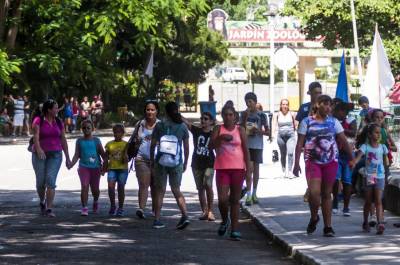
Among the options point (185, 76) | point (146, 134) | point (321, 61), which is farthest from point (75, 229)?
point (321, 61)

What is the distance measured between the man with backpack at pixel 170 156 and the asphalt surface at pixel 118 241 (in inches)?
13.9

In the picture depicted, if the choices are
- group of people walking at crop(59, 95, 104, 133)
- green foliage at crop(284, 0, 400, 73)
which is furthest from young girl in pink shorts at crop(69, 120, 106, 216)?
group of people walking at crop(59, 95, 104, 133)

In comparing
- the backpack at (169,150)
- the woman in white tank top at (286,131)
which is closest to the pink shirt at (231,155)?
the backpack at (169,150)

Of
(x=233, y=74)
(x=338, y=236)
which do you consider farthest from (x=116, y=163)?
(x=233, y=74)

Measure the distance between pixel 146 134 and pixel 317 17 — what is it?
29.9 m

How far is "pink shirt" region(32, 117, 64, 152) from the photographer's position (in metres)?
16.2

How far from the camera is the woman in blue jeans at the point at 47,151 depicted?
16047mm

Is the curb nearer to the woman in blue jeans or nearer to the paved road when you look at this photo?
the paved road

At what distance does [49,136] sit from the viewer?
1622cm

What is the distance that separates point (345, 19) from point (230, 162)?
32196mm

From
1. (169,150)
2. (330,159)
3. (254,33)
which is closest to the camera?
(330,159)

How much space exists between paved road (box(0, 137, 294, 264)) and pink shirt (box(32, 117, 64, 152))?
3.43 feet

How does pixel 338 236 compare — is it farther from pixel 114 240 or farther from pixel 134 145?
pixel 134 145

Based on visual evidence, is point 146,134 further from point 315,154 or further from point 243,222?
point 315,154
